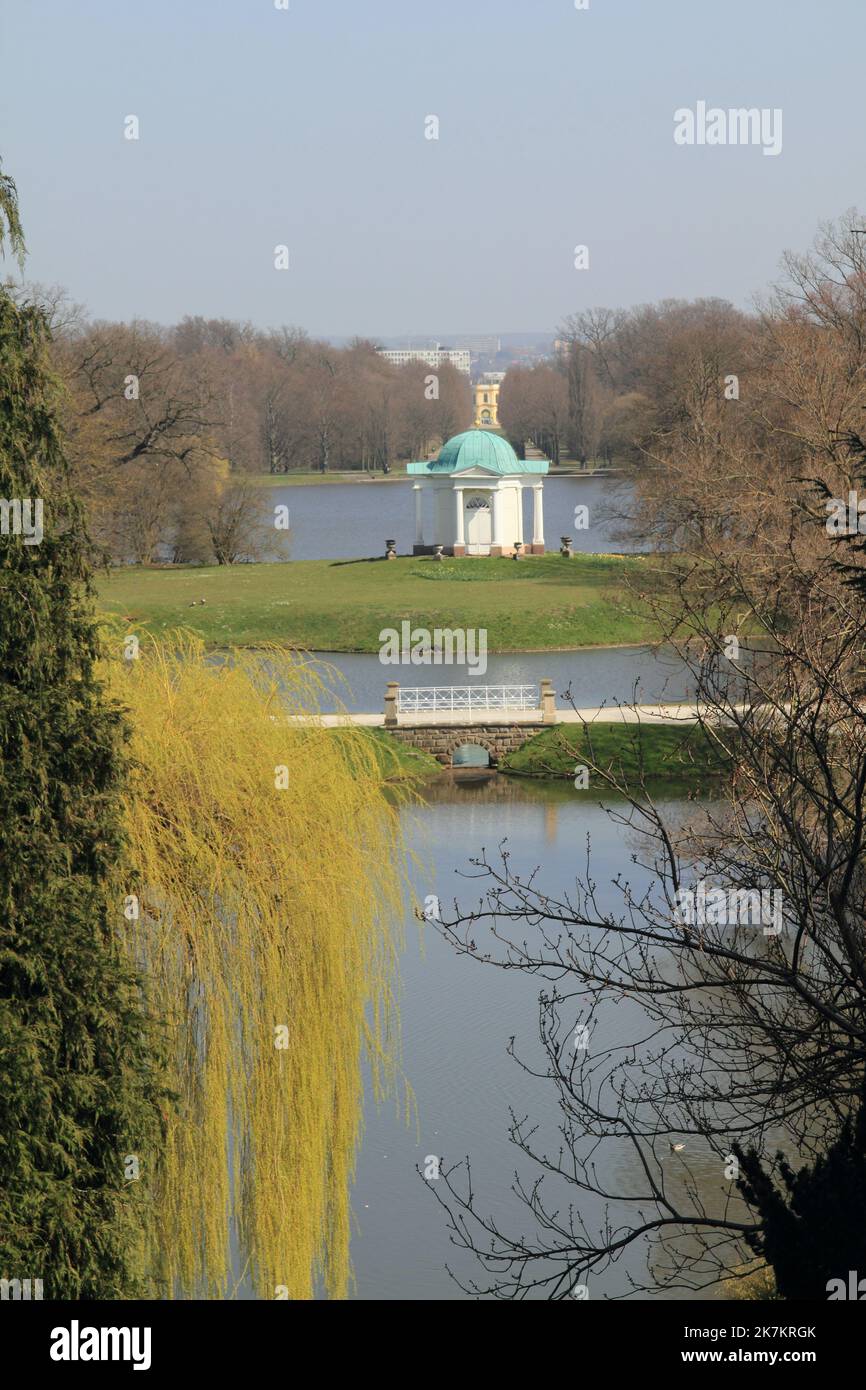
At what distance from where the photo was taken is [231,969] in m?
12.9

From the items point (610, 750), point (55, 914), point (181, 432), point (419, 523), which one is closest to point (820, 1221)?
point (55, 914)

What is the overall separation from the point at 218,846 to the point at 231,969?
36.2 inches

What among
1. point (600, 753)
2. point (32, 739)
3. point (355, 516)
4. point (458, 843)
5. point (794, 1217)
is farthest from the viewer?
point (355, 516)

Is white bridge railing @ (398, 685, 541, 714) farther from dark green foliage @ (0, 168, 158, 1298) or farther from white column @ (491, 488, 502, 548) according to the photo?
dark green foliage @ (0, 168, 158, 1298)

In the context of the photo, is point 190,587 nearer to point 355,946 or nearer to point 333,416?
point 355,946

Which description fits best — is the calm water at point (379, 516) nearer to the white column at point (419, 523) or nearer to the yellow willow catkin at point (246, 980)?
the white column at point (419, 523)

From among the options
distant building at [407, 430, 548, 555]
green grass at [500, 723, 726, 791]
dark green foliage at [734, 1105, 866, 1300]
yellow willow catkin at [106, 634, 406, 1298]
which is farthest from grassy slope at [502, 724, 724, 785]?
distant building at [407, 430, 548, 555]

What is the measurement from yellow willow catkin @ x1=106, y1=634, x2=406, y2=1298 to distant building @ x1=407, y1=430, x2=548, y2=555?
46.8 metres

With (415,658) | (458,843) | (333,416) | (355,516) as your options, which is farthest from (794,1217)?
(333,416)

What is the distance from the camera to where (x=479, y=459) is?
198 feet

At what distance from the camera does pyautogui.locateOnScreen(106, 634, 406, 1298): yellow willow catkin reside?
12.4 m

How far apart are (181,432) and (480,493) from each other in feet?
38.3
